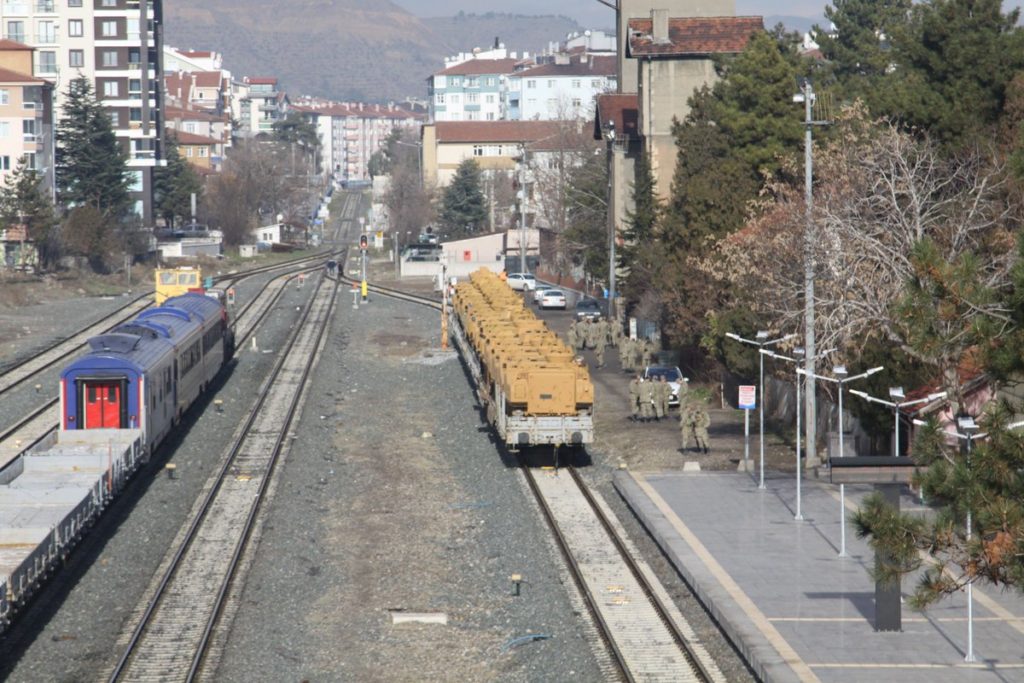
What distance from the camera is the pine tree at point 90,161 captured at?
94375 millimetres

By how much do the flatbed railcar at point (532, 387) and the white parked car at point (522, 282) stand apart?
1458 inches

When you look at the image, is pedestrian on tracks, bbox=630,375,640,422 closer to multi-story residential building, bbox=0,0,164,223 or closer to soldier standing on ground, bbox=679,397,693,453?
soldier standing on ground, bbox=679,397,693,453

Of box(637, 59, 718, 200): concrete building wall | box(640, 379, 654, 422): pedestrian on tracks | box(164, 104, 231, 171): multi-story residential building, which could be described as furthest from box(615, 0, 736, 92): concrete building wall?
box(164, 104, 231, 171): multi-story residential building

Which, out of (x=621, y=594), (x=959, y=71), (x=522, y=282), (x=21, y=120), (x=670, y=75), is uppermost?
(x=21, y=120)

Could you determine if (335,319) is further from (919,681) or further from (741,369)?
(919,681)

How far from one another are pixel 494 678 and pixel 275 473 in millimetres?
14037

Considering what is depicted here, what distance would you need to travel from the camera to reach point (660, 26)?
6334 cm

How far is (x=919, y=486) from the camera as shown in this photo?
46.3 ft

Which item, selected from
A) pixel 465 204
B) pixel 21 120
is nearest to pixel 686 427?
pixel 21 120

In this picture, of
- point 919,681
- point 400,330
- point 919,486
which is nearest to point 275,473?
point 919,681

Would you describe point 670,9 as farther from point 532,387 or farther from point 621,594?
point 621,594

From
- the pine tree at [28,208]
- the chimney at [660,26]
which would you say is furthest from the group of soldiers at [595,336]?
the pine tree at [28,208]

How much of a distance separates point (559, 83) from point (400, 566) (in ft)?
528

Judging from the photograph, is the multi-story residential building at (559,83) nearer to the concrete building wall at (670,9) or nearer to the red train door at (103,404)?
the concrete building wall at (670,9)
